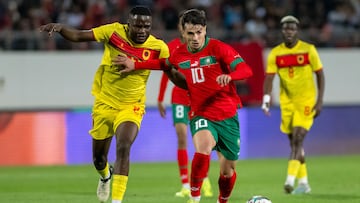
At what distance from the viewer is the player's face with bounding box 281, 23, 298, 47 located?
46.8 ft

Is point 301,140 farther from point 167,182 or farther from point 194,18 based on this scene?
point 194,18

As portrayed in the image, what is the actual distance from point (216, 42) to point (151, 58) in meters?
1.11

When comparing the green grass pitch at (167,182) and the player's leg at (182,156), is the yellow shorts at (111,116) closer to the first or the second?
the green grass pitch at (167,182)

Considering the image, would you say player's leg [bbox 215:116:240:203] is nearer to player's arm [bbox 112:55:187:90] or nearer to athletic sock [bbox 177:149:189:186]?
player's arm [bbox 112:55:187:90]

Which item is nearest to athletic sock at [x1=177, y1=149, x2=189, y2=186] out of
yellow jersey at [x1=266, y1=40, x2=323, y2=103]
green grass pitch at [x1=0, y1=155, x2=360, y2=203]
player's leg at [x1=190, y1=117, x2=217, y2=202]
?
green grass pitch at [x1=0, y1=155, x2=360, y2=203]

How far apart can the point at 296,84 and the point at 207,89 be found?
413 centimetres

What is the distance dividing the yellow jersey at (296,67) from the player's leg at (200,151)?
4.17 m

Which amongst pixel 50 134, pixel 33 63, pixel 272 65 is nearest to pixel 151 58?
pixel 272 65

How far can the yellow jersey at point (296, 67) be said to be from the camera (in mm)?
14453

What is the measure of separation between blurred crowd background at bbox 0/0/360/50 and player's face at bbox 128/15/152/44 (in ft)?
38.4

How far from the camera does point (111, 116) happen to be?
1163cm

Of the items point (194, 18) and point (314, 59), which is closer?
point (194, 18)

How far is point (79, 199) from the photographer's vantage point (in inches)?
513

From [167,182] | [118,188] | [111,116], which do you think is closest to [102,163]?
[111,116]
